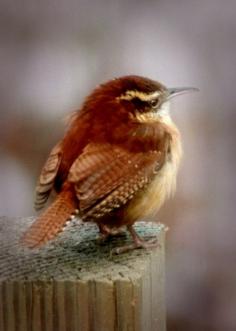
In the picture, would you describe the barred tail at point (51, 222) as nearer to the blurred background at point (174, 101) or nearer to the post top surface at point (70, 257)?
the post top surface at point (70, 257)

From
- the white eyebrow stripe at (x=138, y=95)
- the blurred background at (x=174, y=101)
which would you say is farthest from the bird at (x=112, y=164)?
the blurred background at (x=174, y=101)

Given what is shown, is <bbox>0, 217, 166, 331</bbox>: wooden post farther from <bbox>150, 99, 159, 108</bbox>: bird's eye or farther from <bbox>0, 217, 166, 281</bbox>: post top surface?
<bbox>150, 99, 159, 108</bbox>: bird's eye

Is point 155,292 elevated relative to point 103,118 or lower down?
lower down

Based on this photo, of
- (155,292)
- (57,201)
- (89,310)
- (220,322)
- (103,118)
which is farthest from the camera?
(220,322)

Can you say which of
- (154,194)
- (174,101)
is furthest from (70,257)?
(174,101)

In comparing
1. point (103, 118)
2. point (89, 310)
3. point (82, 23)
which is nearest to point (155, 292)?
point (89, 310)

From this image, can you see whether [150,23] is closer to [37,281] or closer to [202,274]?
[202,274]

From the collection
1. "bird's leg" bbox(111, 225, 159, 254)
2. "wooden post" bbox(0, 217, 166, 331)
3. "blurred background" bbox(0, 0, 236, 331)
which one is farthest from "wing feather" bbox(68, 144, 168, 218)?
"blurred background" bbox(0, 0, 236, 331)

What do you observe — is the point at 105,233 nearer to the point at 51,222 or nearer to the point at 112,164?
the point at 112,164
